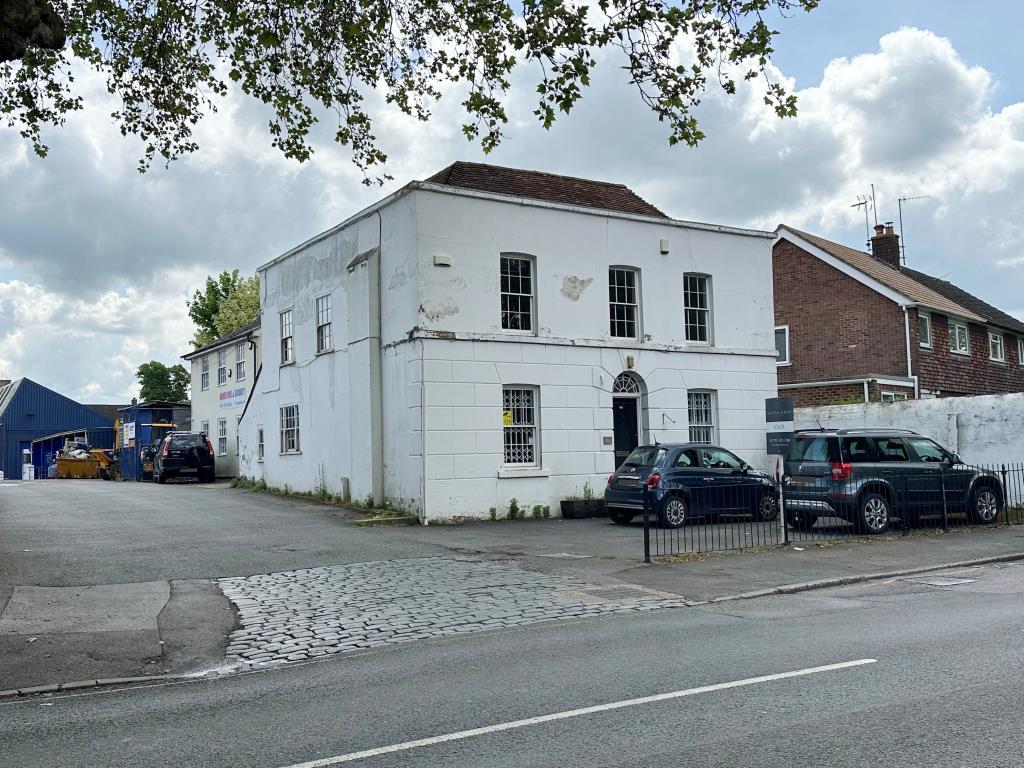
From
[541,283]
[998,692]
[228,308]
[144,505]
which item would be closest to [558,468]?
[541,283]

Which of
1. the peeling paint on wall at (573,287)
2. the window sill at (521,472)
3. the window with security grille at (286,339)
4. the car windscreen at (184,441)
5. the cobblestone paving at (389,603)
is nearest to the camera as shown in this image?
the cobblestone paving at (389,603)

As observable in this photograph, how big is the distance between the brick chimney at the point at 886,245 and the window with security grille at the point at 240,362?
2445cm

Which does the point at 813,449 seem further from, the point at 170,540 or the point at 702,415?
the point at 170,540

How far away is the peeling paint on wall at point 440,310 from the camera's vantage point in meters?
19.3

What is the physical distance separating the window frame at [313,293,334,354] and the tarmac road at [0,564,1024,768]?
50.2ft

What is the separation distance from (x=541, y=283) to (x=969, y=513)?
970cm

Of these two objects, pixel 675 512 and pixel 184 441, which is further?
pixel 184 441

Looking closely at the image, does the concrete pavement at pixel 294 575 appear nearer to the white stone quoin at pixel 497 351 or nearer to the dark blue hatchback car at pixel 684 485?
the dark blue hatchback car at pixel 684 485

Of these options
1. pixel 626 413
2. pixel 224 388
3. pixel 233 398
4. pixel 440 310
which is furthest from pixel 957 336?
pixel 224 388

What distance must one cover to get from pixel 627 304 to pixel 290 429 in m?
9.76

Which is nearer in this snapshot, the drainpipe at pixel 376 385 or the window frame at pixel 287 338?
the drainpipe at pixel 376 385

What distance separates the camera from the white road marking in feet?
16.7

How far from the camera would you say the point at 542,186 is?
941 inches

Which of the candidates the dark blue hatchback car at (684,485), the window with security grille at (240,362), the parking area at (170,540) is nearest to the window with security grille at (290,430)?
the parking area at (170,540)
